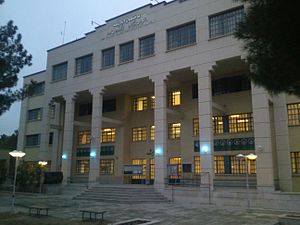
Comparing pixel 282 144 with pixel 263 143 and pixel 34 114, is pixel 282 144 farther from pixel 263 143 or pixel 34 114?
pixel 34 114

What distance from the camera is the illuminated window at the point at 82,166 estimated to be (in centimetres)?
3734

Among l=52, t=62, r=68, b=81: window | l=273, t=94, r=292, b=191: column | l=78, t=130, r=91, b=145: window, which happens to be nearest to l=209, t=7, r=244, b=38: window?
l=273, t=94, r=292, b=191: column

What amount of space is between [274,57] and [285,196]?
1458 centimetres

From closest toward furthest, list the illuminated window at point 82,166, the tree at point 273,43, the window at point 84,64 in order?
the tree at point 273,43 → the window at point 84,64 → the illuminated window at point 82,166

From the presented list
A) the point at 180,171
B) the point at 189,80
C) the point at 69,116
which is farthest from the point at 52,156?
the point at 189,80

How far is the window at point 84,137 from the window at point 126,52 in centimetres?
1135

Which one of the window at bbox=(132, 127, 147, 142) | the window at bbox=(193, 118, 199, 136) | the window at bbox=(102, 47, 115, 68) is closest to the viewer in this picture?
the window at bbox=(193, 118, 199, 136)

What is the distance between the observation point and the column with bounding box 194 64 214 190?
2381 cm

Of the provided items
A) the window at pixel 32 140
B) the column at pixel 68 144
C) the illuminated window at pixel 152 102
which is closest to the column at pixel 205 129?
the illuminated window at pixel 152 102

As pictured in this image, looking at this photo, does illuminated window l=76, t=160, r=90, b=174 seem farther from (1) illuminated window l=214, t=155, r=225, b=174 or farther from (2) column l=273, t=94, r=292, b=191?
(2) column l=273, t=94, r=292, b=191

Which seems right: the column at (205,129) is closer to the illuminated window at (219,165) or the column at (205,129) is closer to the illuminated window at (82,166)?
the illuminated window at (219,165)

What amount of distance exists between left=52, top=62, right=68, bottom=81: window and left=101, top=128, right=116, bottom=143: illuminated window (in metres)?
7.67

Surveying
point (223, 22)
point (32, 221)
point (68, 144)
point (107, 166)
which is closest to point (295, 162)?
point (223, 22)

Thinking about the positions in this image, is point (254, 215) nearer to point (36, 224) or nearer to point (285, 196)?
point (285, 196)
